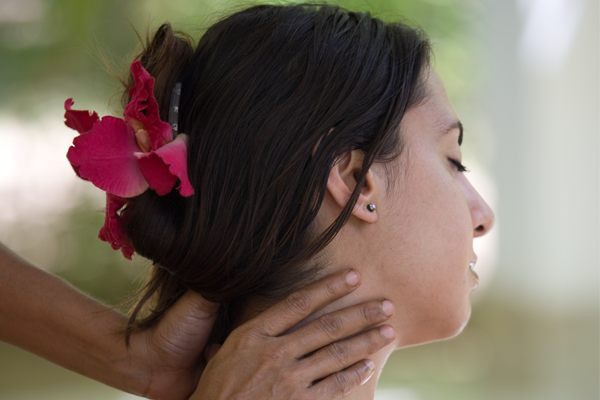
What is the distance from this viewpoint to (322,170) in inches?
33.9

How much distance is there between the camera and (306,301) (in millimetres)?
886

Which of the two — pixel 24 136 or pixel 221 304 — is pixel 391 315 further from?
pixel 24 136

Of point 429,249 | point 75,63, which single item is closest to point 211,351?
point 429,249

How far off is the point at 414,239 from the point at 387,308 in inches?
4.8

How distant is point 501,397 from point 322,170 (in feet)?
9.87

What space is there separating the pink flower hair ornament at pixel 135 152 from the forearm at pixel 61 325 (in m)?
0.34

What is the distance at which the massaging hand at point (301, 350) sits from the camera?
87cm

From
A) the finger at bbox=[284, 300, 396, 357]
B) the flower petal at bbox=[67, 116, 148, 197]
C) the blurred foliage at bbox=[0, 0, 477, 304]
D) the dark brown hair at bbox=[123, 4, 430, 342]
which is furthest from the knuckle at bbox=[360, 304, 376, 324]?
the blurred foliage at bbox=[0, 0, 477, 304]

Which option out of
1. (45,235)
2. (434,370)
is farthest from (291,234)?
(434,370)

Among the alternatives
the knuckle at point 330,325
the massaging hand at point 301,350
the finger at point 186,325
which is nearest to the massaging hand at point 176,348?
the finger at point 186,325

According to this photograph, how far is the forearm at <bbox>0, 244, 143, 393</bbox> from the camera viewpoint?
1.06 m

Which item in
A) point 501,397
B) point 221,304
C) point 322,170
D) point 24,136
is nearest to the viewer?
point 322,170

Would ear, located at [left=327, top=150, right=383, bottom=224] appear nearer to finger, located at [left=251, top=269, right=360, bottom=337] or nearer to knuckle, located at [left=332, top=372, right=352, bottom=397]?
finger, located at [left=251, top=269, right=360, bottom=337]

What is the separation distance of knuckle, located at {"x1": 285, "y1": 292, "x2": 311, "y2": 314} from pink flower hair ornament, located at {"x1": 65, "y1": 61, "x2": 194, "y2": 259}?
24 cm
